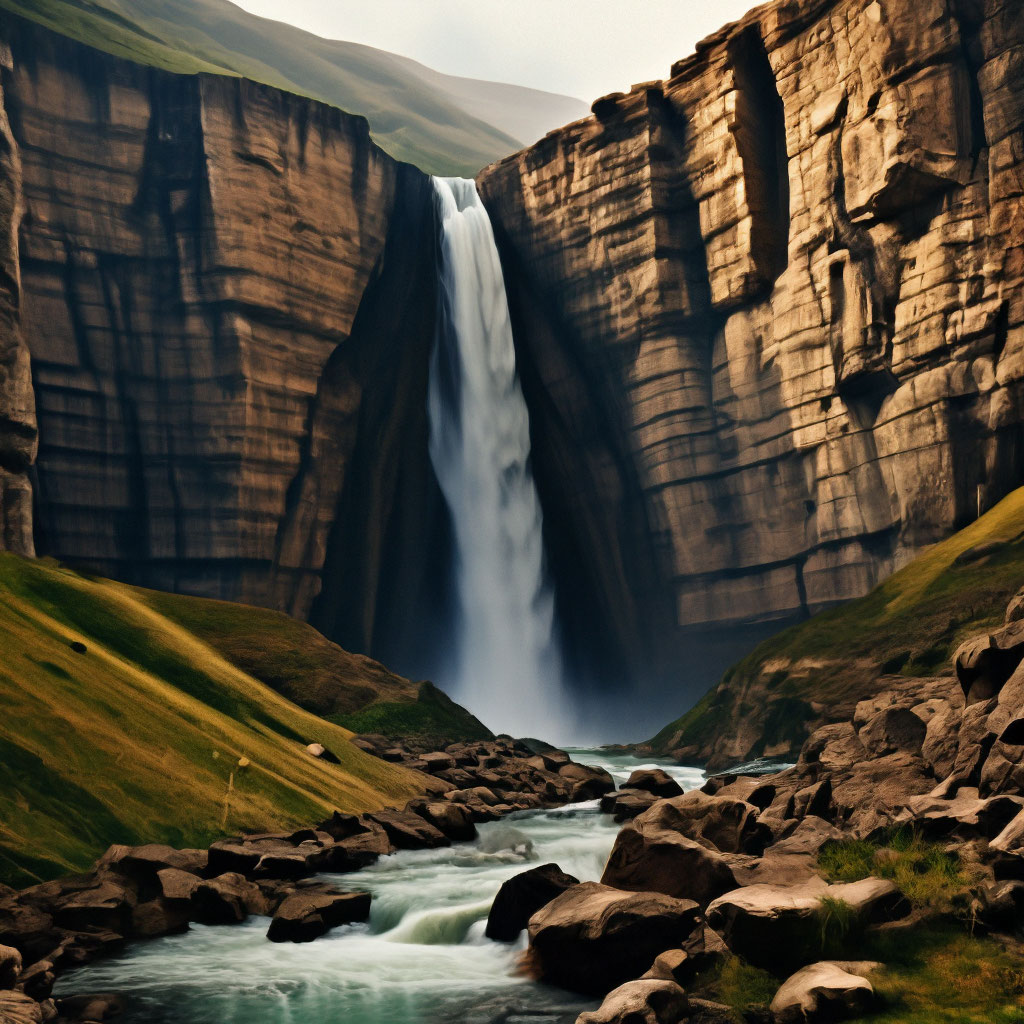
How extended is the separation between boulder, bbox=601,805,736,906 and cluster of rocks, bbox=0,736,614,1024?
523 centimetres

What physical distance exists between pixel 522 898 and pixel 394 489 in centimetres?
5313

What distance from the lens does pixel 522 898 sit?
1708 cm

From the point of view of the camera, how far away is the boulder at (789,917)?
40.1 feet

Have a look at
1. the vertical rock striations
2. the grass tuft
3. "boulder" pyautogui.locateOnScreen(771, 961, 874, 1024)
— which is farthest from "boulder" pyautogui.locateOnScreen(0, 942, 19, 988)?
the vertical rock striations

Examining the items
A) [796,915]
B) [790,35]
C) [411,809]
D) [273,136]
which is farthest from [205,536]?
[796,915]

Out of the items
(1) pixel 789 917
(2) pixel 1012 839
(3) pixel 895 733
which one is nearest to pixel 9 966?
(1) pixel 789 917

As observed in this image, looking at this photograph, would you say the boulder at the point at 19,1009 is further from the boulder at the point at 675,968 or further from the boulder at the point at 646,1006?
the boulder at the point at 675,968

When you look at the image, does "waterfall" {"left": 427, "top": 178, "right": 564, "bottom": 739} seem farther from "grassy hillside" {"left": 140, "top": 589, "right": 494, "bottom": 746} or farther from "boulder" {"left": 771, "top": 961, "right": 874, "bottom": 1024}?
"boulder" {"left": 771, "top": 961, "right": 874, "bottom": 1024}

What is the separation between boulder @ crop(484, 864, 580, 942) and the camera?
16.9m

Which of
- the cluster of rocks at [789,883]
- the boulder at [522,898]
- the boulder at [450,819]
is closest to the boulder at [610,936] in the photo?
the cluster of rocks at [789,883]

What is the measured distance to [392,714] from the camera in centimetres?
4506

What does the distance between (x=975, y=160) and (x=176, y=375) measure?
4515 cm

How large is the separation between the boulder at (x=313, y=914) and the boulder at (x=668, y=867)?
191 inches

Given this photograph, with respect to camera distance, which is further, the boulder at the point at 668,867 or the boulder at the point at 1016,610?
the boulder at the point at 1016,610
